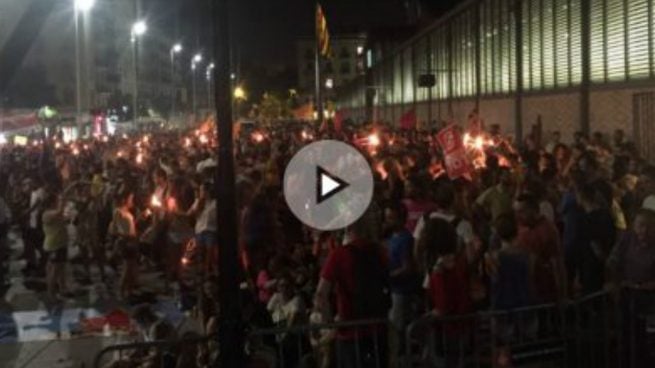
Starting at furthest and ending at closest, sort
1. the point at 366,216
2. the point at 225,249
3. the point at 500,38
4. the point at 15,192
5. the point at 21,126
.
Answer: the point at 21,126 < the point at 500,38 < the point at 15,192 < the point at 366,216 < the point at 225,249

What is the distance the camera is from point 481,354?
7445 millimetres

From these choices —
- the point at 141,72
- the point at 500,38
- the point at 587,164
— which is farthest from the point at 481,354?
the point at 141,72

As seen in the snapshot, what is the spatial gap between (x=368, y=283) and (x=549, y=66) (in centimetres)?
1982

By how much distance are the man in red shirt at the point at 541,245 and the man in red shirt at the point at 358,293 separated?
1.35m

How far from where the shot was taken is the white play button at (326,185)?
11188mm

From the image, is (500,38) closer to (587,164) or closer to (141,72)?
(587,164)

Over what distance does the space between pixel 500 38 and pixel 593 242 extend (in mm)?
23369

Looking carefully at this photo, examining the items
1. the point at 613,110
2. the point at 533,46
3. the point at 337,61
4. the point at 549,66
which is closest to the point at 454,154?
the point at 613,110

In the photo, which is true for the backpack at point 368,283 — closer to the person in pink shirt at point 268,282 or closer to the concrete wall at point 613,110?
the person in pink shirt at point 268,282

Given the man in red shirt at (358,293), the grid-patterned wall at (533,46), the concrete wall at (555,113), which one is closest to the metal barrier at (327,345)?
the man in red shirt at (358,293)

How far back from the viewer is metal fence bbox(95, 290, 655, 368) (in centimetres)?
719

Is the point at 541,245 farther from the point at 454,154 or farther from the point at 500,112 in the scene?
the point at 500,112

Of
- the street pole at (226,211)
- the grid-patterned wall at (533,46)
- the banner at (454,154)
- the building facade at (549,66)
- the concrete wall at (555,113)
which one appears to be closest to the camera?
the street pole at (226,211)

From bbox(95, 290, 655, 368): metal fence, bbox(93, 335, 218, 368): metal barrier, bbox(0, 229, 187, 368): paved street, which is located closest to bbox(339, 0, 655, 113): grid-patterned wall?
bbox(0, 229, 187, 368): paved street
